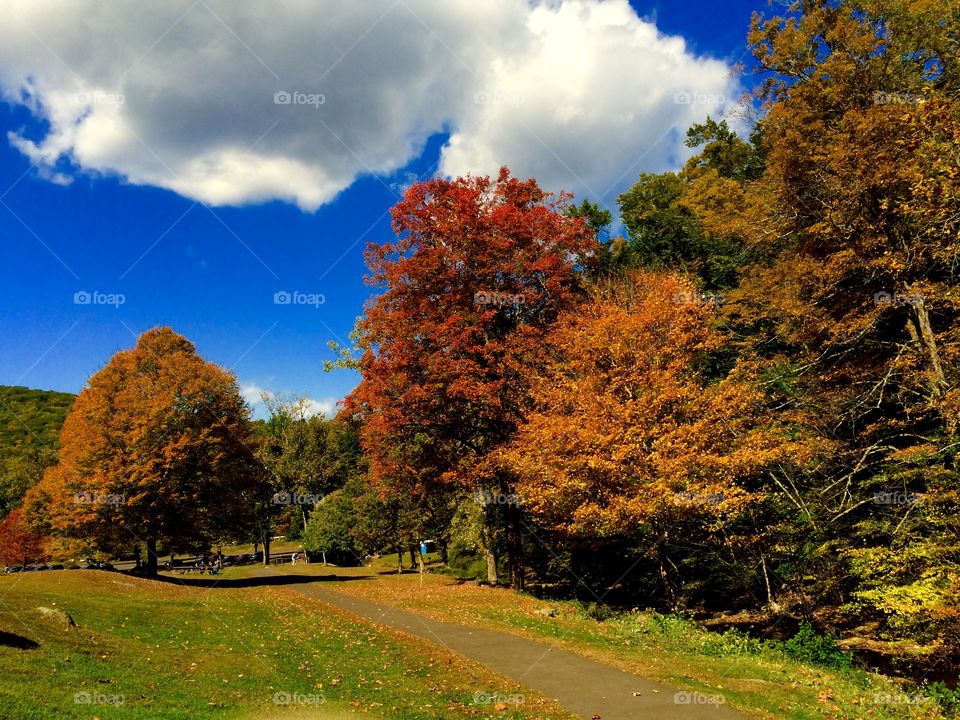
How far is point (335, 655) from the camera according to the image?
1411 centimetres

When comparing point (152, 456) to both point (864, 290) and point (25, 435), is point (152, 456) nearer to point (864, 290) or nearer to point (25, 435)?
point (864, 290)

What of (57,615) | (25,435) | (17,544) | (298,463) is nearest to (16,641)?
(57,615)

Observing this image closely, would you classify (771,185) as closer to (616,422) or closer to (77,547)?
(616,422)

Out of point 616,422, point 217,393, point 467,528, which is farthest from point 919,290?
point 217,393

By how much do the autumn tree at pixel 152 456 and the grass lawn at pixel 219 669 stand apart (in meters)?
9.80

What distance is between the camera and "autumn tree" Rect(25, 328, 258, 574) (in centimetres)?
2886

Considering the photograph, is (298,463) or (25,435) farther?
(25,435)

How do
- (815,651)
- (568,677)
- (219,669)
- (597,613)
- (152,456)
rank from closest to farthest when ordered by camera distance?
1. (568,677)
2. (219,669)
3. (815,651)
4. (597,613)
5. (152,456)

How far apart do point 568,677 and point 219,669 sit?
770 cm

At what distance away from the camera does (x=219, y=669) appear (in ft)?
40.6

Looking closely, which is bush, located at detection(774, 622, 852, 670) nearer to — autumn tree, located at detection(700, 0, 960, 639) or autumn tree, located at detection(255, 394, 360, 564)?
autumn tree, located at detection(700, 0, 960, 639)

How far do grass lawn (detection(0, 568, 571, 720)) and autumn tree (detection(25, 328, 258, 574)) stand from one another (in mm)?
9803

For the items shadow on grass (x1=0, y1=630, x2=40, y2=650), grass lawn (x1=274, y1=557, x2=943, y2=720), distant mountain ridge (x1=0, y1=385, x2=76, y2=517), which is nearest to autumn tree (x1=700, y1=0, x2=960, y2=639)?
grass lawn (x1=274, y1=557, x2=943, y2=720)

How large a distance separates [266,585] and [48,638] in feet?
73.7
